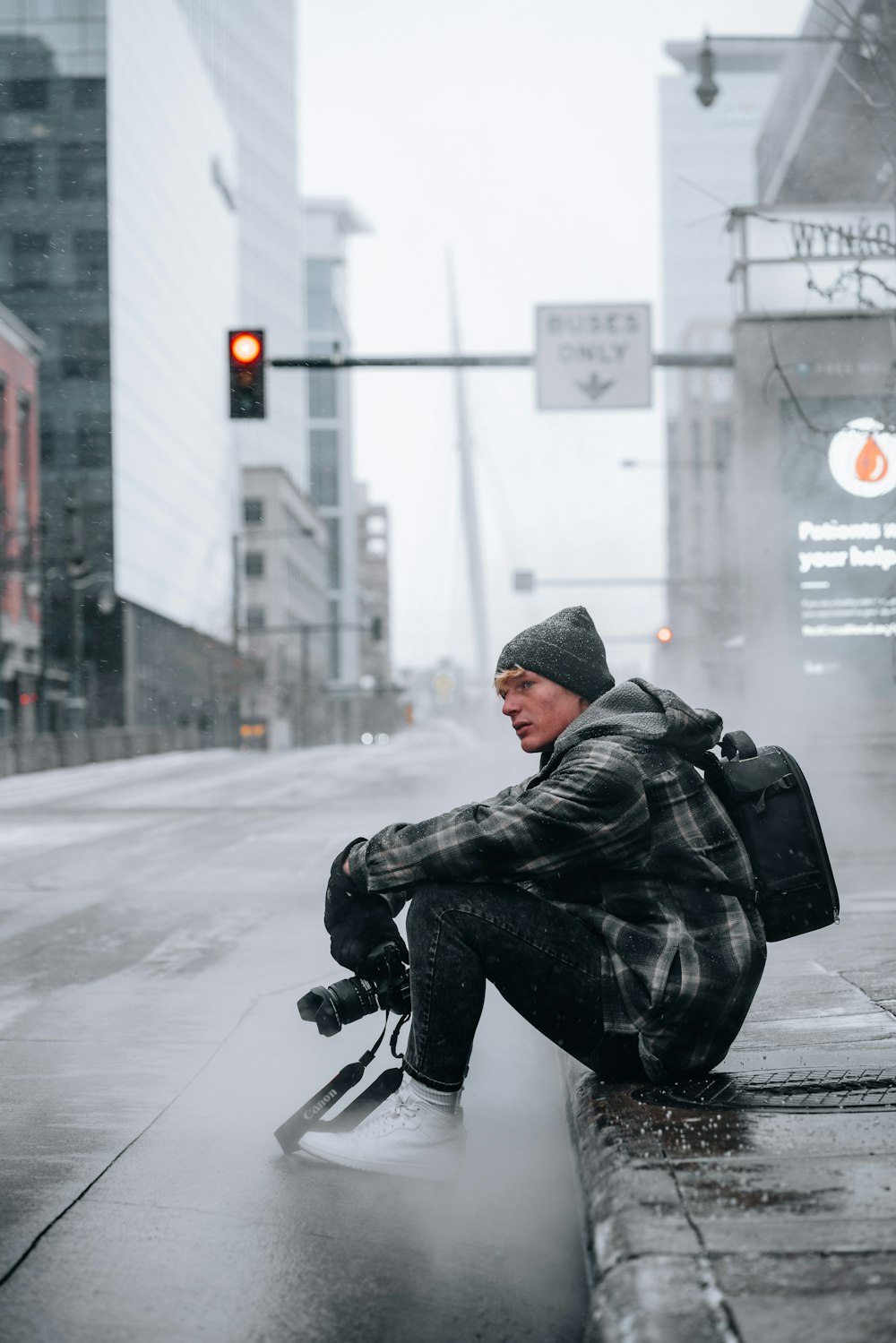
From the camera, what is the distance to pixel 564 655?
3.00 meters

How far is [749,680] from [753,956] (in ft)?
40.4

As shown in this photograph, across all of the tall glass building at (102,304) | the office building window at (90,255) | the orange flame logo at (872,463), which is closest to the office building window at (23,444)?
the tall glass building at (102,304)

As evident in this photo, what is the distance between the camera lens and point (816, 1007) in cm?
430

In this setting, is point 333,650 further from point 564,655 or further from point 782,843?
point 782,843

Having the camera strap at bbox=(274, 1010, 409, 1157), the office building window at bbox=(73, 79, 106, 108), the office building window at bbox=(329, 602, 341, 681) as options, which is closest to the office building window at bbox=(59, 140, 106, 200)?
the office building window at bbox=(73, 79, 106, 108)

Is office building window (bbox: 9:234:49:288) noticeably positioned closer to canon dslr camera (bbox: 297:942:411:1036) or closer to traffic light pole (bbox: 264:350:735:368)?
traffic light pole (bbox: 264:350:735:368)

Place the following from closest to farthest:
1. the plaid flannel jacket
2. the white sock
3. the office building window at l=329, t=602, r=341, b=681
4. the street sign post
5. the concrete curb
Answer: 1. the concrete curb
2. the plaid flannel jacket
3. the white sock
4. the street sign post
5. the office building window at l=329, t=602, r=341, b=681

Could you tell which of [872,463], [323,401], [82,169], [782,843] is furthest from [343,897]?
[323,401]

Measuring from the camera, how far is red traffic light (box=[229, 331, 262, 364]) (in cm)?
1151

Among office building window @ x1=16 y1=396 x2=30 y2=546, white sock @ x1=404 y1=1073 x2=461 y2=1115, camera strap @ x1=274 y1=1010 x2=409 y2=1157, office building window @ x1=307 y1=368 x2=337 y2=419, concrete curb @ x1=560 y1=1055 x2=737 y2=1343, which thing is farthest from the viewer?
office building window @ x1=307 y1=368 x2=337 y2=419

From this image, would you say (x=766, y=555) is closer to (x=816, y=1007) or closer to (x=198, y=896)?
(x=198, y=896)

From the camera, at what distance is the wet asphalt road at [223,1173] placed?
7.98 ft

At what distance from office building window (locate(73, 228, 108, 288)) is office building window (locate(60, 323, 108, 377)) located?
1524 millimetres

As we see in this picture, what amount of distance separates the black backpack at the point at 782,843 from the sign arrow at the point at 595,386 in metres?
10.1
